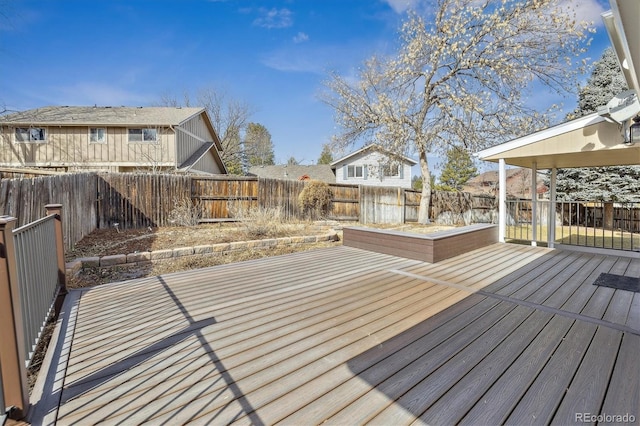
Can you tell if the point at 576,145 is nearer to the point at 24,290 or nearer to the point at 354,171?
the point at 24,290

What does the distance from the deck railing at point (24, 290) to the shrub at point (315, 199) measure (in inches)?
302

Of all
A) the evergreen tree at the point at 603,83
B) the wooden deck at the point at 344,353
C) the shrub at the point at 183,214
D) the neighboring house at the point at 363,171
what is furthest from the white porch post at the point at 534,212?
the neighboring house at the point at 363,171

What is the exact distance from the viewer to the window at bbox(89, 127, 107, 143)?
14.5 m

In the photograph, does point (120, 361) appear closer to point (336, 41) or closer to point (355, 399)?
point (355, 399)

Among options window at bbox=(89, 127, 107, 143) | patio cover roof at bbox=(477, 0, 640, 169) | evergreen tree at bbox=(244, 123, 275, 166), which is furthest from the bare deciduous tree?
evergreen tree at bbox=(244, 123, 275, 166)

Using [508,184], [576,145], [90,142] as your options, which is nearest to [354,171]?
[90,142]

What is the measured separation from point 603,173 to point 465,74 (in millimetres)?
8589

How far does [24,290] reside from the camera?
2.03 m

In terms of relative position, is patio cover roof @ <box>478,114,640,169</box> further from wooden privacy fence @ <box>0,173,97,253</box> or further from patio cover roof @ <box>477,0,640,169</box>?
wooden privacy fence @ <box>0,173,97,253</box>

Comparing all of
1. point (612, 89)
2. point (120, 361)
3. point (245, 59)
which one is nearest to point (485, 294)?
point (120, 361)

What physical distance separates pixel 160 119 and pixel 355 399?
16744 mm

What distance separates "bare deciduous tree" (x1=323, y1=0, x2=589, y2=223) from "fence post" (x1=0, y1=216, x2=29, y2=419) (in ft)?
35.1

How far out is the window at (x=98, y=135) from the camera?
14.5 m

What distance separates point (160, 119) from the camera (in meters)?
14.9
